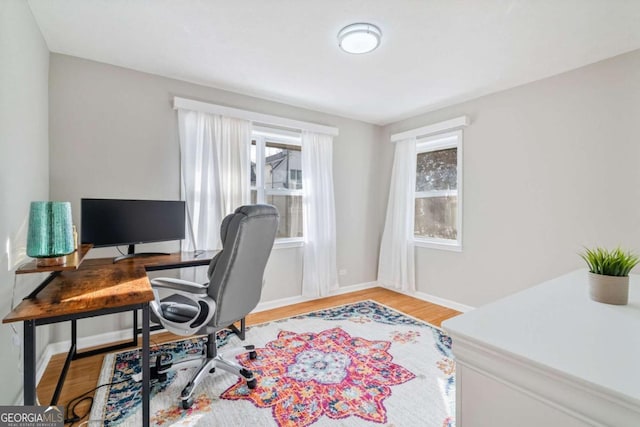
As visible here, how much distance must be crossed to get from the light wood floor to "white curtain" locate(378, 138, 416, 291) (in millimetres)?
269

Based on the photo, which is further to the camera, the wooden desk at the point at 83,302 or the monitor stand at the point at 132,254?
the monitor stand at the point at 132,254

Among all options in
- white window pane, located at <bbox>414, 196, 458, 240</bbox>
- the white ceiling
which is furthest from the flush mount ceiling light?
white window pane, located at <bbox>414, 196, 458, 240</bbox>

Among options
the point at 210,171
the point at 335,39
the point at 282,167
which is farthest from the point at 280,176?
the point at 335,39

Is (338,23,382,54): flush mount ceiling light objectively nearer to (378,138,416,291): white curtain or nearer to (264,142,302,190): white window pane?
(264,142,302,190): white window pane

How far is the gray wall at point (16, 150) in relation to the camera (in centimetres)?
150

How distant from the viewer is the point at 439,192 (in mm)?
3656

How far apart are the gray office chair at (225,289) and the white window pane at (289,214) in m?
1.61

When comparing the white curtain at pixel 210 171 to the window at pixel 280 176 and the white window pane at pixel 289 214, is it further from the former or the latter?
the white window pane at pixel 289 214

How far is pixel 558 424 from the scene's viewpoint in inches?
23.5

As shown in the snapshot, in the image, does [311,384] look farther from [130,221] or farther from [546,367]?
[130,221]

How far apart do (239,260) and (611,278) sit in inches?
69.4

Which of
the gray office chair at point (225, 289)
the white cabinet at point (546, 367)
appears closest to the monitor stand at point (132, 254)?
the gray office chair at point (225, 289)

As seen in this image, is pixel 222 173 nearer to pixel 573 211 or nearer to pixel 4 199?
pixel 4 199

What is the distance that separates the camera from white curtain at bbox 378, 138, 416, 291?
3822 mm
